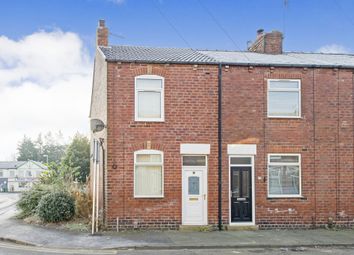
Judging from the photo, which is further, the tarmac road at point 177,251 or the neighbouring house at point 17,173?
the neighbouring house at point 17,173

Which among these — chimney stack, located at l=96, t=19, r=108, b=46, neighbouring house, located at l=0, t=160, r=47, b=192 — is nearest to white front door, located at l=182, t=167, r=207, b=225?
chimney stack, located at l=96, t=19, r=108, b=46

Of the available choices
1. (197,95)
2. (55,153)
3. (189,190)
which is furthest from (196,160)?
(55,153)

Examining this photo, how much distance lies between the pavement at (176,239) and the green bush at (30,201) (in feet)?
11.4

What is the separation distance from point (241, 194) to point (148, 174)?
3632 mm

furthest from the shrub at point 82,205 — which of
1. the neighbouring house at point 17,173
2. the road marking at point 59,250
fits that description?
the neighbouring house at point 17,173

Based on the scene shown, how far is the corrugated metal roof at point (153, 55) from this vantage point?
17781mm

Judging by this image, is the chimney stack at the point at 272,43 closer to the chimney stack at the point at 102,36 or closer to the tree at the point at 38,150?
the chimney stack at the point at 102,36

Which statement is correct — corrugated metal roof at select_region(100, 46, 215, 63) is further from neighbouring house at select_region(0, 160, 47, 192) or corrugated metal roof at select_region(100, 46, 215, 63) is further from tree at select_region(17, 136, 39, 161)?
tree at select_region(17, 136, 39, 161)

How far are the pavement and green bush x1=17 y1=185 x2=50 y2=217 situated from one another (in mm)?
3468

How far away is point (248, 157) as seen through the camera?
18.1 meters

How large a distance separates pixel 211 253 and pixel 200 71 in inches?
292

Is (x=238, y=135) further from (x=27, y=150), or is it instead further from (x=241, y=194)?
(x=27, y=150)

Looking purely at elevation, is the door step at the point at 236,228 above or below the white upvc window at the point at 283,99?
below

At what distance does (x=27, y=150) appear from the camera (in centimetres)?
11994
